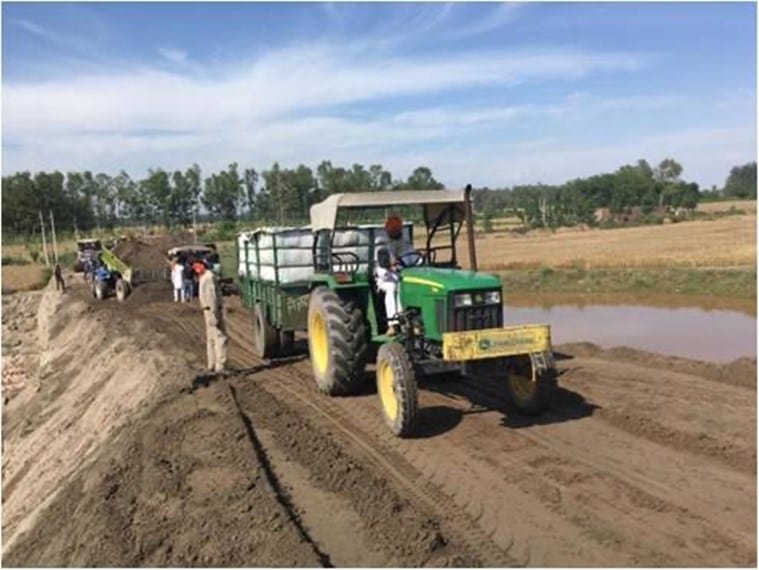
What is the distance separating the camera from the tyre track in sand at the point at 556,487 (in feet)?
17.7

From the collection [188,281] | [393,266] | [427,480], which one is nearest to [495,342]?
[427,480]

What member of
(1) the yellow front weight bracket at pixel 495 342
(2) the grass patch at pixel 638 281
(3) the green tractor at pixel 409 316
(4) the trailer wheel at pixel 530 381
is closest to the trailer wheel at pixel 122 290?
(2) the grass patch at pixel 638 281

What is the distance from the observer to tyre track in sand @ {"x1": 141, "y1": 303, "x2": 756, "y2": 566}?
5395mm

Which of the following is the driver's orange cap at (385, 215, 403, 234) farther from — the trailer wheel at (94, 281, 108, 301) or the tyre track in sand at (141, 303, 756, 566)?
the trailer wheel at (94, 281, 108, 301)

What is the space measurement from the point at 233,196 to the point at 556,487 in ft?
247

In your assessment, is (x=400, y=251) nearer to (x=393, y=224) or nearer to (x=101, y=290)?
(x=393, y=224)

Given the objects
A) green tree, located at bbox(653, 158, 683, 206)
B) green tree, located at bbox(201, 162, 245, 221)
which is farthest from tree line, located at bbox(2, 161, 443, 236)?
green tree, located at bbox(653, 158, 683, 206)

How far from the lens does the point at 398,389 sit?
763 cm

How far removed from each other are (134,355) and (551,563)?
1077 centimetres

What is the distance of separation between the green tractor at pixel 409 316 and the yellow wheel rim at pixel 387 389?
10 mm

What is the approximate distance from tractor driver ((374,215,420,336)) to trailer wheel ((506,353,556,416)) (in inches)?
55.7

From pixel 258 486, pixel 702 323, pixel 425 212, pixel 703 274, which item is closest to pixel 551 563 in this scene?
pixel 258 486

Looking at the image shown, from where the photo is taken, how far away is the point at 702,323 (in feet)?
64.4

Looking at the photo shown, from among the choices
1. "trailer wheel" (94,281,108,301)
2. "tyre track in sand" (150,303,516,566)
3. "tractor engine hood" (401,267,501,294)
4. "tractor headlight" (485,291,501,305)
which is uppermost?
"tractor engine hood" (401,267,501,294)
